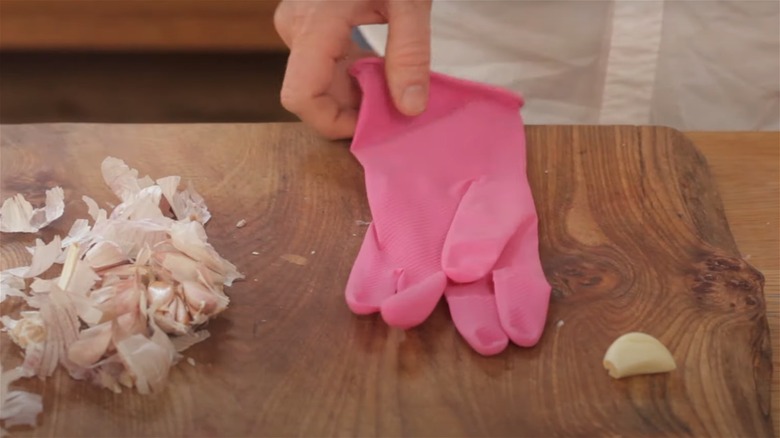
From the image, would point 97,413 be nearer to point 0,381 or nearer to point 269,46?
point 0,381

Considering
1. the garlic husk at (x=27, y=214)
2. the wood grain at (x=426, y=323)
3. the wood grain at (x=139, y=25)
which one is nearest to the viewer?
the wood grain at (x=426, y=323)

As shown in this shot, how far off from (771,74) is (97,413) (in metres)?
0.74

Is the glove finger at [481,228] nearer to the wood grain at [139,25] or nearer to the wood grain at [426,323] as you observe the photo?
the wood grain at [426,323]

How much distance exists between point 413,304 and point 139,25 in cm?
120

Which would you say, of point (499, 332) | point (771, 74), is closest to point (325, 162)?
point (499, 332)

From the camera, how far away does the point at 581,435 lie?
571mm

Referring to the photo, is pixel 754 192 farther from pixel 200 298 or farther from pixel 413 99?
pixel 200 298

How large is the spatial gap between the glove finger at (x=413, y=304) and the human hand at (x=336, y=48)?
19 centimetres

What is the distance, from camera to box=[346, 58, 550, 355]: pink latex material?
642mm

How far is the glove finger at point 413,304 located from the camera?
2.06 feet

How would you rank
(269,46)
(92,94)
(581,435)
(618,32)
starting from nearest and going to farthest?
(581,435)
(618,32)
(269,46)
(92,94)

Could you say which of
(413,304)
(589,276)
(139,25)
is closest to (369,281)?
(413,304)

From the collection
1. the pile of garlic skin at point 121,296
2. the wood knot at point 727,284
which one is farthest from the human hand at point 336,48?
the wood knot at point 727,284

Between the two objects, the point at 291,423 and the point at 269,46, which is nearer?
the point at 291,423
